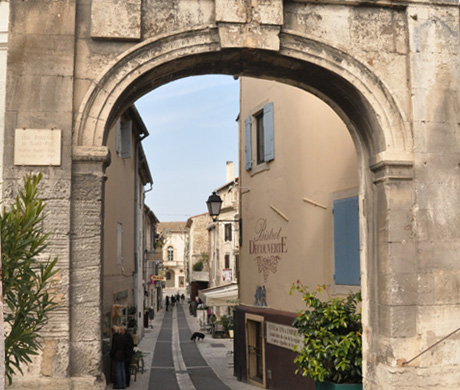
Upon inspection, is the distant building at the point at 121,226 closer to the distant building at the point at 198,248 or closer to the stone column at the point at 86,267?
the stone column at the point at 86,267

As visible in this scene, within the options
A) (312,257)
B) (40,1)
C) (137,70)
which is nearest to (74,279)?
(137,70)

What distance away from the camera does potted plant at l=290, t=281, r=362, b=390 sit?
6879 millimetres

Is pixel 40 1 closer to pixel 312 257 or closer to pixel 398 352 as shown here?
pixel 398 352

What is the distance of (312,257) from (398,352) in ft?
13.3

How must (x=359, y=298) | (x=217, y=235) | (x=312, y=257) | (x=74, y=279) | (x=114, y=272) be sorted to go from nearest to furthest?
(x=74, y=279) < (x=359, y=298) < (x=312, y=257) < (x=114, y=272) < (x=217, y=235)

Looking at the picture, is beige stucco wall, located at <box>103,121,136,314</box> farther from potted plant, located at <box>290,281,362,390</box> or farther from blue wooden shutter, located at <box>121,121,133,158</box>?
potted plant, located at <box>290,281,362,390</box>

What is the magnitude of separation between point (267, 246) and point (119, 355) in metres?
3.61

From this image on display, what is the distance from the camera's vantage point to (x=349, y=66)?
668 centimetres

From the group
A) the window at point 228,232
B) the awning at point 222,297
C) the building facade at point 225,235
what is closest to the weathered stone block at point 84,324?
the awning at point 222,297

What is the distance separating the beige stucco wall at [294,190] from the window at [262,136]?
131 millimetres

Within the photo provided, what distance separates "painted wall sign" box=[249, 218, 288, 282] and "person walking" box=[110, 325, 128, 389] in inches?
121

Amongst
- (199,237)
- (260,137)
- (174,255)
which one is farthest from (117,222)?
(174,255)

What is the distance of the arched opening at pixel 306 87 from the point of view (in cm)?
621

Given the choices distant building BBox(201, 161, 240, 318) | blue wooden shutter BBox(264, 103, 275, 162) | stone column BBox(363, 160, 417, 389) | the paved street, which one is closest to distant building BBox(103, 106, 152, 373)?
the paved street
